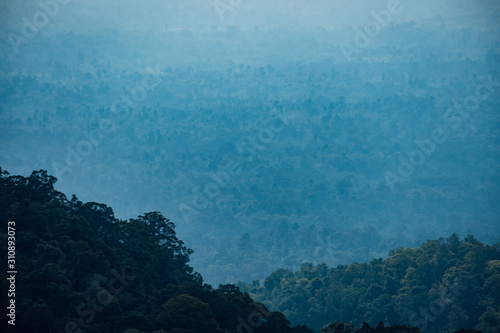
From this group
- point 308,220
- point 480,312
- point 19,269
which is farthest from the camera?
point 308,220

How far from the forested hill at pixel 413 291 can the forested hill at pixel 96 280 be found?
3004 centimetres

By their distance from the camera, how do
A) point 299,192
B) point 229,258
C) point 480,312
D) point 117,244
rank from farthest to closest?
point 299,192 < point 229,258 < point 480,312 < point 117,244

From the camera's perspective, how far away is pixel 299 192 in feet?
611

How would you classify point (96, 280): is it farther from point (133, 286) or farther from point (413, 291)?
point (413, 291)

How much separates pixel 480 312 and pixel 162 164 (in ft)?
484

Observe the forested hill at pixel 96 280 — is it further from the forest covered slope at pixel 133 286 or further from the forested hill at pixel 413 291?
the forested hill at pixel 413 291

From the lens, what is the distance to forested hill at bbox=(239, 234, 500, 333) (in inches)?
2435

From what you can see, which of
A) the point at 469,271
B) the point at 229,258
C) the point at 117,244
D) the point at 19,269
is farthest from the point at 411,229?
the point at 19,269

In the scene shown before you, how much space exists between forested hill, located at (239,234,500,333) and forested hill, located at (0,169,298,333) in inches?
1183

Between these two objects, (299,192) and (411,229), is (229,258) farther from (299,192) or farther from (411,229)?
(411,229)

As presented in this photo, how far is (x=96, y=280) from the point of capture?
33312 mm

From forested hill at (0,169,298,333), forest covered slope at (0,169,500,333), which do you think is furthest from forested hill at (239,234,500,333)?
forested hill at (0,169,298,333)

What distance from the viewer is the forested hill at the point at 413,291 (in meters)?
61.8

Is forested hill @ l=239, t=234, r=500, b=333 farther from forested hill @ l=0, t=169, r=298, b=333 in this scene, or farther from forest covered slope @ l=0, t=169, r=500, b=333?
forested hill @ l=0, t=169, r=298, b=333
